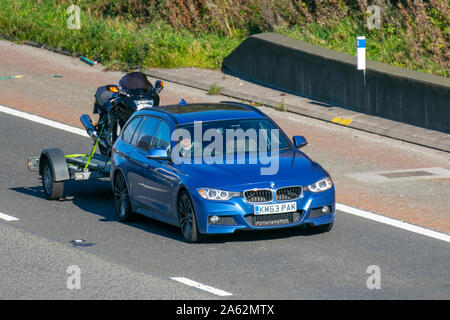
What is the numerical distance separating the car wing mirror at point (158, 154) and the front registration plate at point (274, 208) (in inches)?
63.0

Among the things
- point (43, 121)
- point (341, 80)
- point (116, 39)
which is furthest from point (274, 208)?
point (116, 39)

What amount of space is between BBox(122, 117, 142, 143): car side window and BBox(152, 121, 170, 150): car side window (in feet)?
2.44

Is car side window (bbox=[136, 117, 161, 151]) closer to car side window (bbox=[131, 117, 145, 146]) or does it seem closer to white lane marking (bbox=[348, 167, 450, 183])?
car side window (bbox=[131, 117, 145, 146])

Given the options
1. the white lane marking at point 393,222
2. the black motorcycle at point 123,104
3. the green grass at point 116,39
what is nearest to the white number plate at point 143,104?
the black motorcycle at point 123,104

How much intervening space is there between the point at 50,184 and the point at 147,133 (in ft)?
7.15

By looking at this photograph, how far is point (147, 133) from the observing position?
15312 millimetres

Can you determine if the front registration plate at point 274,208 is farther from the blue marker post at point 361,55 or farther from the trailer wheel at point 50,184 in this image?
the blue marker post at point 361,55

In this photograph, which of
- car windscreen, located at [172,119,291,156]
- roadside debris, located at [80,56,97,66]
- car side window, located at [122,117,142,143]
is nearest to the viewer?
car windscreen, located at [172,119,291,156]

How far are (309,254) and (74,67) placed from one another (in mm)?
15399

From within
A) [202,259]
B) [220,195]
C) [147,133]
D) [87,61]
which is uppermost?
[147,133]

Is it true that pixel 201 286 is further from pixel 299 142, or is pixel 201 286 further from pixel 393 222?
pixel 393 222

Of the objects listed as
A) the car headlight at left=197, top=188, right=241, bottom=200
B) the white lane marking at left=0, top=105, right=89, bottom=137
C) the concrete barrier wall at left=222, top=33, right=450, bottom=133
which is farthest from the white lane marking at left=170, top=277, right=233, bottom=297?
the white lane marking at left=0, top=105, right=89, bottom=137

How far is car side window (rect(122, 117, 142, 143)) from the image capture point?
51.6 ft

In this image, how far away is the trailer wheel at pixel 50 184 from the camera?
648 inches
